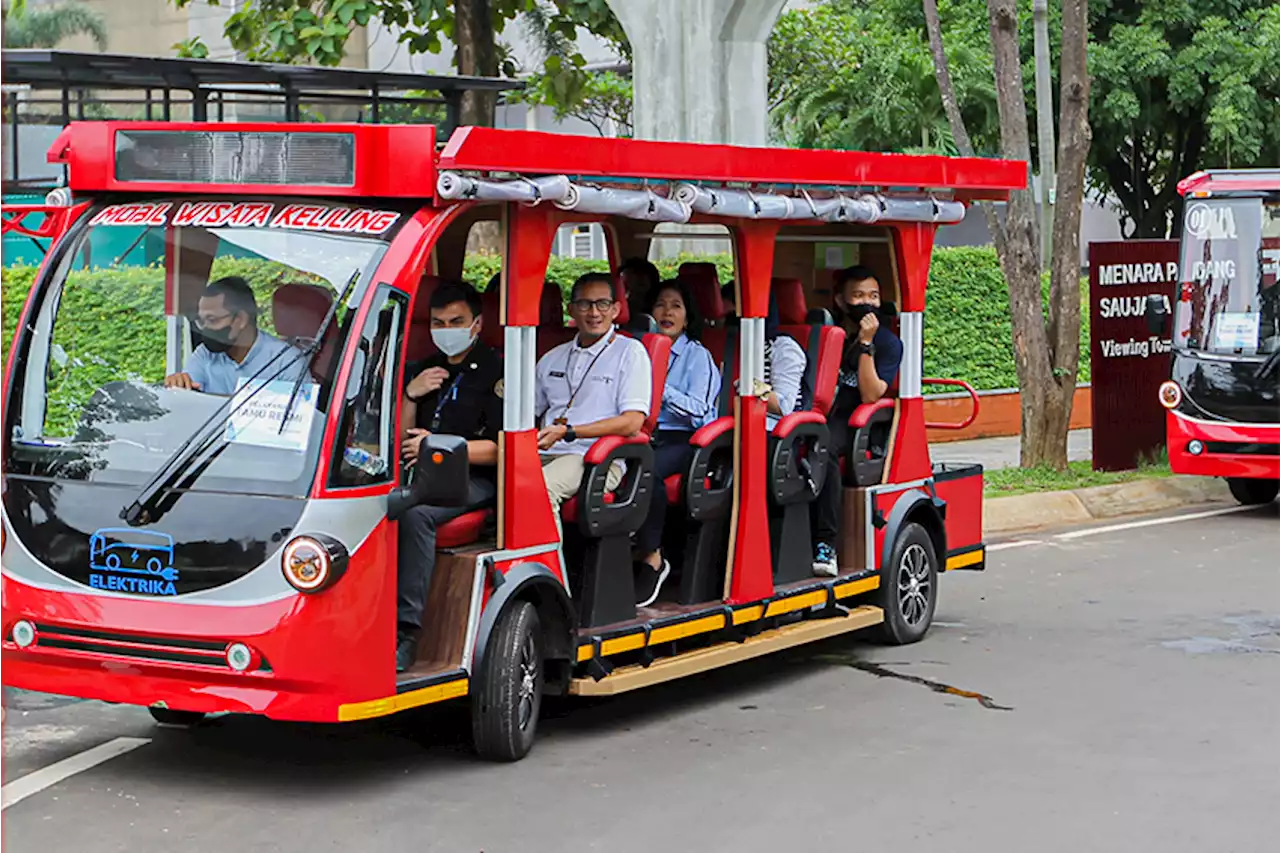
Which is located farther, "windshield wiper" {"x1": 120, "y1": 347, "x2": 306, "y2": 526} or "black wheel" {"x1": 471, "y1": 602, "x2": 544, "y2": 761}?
"black wheel" {"x1": 471, "y1": 602, "x2": 544, "y2": 761}

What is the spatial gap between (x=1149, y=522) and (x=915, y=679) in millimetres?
6395

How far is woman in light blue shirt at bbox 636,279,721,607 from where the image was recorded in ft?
28.7

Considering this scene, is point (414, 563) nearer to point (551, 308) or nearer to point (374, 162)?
point (374, 162)

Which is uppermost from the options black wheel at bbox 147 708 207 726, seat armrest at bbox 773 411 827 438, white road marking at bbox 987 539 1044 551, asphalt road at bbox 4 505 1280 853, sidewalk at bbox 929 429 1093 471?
seat armrest at bbox 773 411 827 438

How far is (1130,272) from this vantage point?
17562 mm

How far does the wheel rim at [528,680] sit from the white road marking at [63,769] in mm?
1460

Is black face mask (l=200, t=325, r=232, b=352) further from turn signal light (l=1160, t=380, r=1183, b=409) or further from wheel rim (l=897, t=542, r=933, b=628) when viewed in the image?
turn signal light (l=1160, t=380, r=1183, b=409)

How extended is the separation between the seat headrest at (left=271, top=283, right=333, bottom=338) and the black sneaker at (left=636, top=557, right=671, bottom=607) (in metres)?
2.34

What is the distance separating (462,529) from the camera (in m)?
7.61

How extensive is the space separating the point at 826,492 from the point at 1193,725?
2156mm

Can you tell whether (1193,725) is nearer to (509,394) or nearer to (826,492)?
(826,492)

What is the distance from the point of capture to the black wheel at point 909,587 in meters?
10.1

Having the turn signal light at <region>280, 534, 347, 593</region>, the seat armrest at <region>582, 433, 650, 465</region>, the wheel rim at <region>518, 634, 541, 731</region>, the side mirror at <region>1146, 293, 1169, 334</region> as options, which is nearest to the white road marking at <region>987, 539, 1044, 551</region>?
the side mirror at <region>1146, 293, 1169, 334</region>

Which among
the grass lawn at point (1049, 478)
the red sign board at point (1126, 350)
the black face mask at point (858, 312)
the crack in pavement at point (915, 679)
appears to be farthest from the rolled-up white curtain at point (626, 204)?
the red sign board at point (1126, 350)
